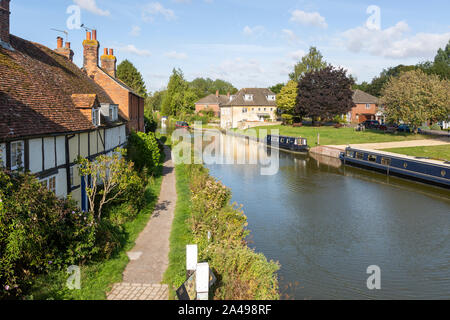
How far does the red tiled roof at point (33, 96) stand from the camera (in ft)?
35.8

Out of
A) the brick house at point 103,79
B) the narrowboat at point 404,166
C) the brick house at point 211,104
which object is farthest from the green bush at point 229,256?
the brick house at point 211,104

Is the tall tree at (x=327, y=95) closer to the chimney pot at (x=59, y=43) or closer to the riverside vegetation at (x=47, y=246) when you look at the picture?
the chimney pot at (x=59, y=43)

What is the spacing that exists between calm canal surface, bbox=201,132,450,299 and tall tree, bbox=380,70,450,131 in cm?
1512

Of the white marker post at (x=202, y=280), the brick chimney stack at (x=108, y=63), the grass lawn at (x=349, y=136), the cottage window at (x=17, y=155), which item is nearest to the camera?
the white marker post at (x=202, y=280)

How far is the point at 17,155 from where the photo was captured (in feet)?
33.9

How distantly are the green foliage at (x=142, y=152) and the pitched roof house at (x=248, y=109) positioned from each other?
52841mm

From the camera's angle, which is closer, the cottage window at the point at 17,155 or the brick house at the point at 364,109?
the cottage window at the point at 17,155

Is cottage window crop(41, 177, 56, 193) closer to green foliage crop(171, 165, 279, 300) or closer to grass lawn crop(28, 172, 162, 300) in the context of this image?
grass lawn crop(28, 172, 162, 300)

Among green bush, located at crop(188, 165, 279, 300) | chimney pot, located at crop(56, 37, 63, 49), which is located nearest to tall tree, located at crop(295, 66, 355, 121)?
chimney pot, located at crop(56, 37, 63, 49)

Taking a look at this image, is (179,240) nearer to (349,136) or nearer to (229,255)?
(229,255)

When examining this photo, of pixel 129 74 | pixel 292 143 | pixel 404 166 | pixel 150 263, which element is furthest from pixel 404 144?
pixel 129 74

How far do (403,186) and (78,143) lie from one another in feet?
73.7

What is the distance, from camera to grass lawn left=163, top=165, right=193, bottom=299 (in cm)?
967
